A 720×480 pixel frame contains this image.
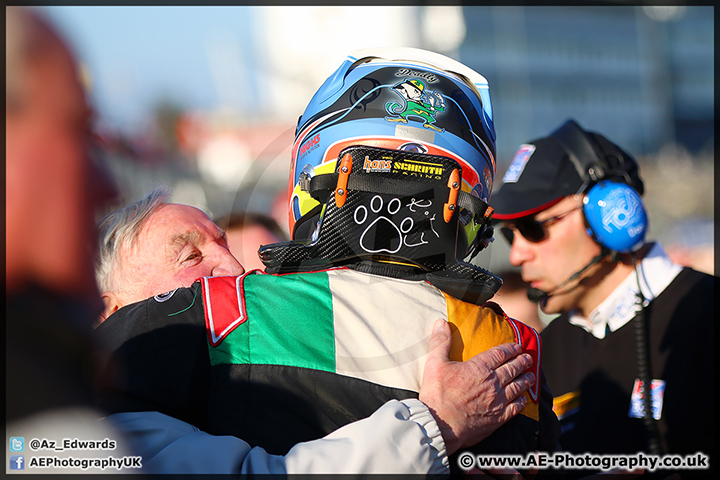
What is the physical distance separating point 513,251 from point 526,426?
1983mm

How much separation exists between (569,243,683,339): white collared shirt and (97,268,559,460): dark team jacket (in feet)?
6.30

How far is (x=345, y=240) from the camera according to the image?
5.51ft

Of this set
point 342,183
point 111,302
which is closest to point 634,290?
point 342,183

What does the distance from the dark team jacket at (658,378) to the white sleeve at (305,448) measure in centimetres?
186

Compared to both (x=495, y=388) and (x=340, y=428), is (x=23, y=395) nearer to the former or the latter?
(x=340, y=428)

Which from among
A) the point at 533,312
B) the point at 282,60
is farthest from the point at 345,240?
the point at 282,60

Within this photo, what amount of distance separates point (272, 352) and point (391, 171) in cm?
58

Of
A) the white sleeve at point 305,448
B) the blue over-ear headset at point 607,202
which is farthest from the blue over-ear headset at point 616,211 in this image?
the white sleeve at point 305,448

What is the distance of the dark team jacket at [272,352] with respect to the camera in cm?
144

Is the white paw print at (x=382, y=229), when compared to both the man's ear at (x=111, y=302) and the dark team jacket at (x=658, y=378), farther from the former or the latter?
the dark team jacket at (x=658, y=378)

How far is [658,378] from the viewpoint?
297 centimetres

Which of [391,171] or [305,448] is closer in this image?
[305,448]

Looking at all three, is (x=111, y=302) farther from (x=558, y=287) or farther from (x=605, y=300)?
(x=605, y=300)

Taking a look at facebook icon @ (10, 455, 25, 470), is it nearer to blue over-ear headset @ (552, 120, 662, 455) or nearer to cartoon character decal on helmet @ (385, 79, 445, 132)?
cartoon character decal on helmet @ (385, 79, 445, 132)
